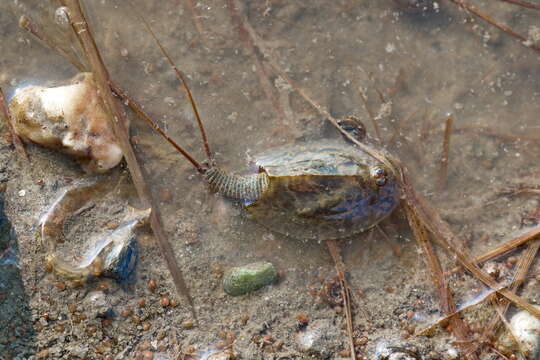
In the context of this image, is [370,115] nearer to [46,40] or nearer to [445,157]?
[445,157]

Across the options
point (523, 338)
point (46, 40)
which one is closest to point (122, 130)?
point (46, 40)

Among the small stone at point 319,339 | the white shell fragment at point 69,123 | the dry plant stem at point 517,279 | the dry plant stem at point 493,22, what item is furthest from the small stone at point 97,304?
the dry plant stem at point 493,22

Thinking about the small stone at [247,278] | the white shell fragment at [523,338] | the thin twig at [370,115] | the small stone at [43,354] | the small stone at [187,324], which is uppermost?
the thin twig at [370,115]

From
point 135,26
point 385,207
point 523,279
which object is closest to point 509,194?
point 523,279

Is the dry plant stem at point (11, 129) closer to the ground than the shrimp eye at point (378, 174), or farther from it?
farther from it

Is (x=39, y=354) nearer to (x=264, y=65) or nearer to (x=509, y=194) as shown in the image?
(x=264, y=65)

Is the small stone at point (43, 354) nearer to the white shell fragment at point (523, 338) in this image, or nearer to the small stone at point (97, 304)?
the small stone at point (97, 304)
